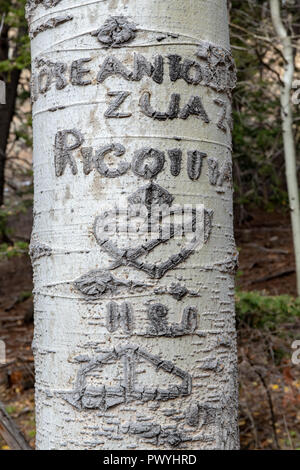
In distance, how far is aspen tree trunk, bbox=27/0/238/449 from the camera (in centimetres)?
120

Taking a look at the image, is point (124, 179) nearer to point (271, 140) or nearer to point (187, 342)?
point (187, 342)

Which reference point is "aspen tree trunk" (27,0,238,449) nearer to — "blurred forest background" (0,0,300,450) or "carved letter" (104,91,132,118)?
"carved letter" (104,91,132,118)

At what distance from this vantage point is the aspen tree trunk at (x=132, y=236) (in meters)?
1.20

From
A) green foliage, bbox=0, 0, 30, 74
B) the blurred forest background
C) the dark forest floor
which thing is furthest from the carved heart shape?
green foliage, bbox=0, 0, 30, 74

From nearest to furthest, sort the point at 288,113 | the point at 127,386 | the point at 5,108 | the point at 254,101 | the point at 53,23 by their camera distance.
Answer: the point at 127,386 → the point at 53,23 → the point at 288,113 → the point at 254,101 → the point at 5,108

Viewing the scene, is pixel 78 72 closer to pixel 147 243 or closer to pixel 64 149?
pixel 64 149

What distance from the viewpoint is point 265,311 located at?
4625 mm

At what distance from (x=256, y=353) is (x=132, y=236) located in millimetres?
3699

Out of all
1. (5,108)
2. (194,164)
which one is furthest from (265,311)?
(5,108)

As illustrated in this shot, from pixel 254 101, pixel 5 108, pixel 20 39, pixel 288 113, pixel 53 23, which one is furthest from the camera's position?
pixel 5 108

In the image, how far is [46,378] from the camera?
1297mm

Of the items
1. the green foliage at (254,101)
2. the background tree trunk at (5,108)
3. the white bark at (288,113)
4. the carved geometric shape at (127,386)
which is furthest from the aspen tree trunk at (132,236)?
the background tree trunk at (5,108)

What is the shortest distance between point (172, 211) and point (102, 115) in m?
0.28

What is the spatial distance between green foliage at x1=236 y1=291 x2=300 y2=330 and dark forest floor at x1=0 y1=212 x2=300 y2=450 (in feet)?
0.21
